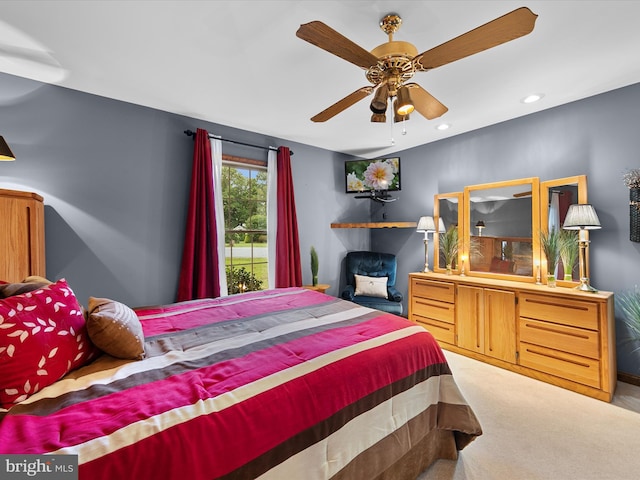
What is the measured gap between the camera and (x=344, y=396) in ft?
4.06

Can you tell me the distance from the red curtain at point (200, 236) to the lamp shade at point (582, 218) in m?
3.55

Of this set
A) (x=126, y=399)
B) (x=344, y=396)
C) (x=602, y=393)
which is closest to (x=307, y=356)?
(x=344, y=396)

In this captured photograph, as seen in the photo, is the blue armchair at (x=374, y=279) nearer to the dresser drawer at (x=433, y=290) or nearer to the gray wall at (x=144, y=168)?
the dresser drawer at (x=433, y=290)

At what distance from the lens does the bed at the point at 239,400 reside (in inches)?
33.2

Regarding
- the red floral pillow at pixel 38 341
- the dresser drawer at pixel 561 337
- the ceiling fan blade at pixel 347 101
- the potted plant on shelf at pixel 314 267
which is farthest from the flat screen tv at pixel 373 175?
the red floral pillow at pixel 38 341

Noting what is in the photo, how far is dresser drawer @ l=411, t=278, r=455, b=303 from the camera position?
3326 mm

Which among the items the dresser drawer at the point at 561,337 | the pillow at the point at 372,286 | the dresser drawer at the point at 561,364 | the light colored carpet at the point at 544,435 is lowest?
the light colored carpet at the point at 544,435

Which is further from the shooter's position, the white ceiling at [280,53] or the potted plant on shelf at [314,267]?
the potted plant on shelf at [314,267]

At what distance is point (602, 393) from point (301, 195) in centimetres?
369

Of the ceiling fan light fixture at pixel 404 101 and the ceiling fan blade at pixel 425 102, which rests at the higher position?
the ceiling fan blade at pixel 425 102

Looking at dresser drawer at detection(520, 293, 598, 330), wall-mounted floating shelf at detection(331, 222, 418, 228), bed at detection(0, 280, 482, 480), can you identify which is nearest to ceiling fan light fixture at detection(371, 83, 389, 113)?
bed at detection(0, 280, 482, 480)

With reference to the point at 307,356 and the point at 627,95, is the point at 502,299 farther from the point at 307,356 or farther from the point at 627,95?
the point at 307,356

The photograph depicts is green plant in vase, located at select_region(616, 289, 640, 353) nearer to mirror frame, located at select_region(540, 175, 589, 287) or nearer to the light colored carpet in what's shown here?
mirror frame, located at select_region(540, 175, 589, 287)

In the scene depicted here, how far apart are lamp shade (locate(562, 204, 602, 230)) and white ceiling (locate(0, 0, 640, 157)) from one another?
3.56 ft
